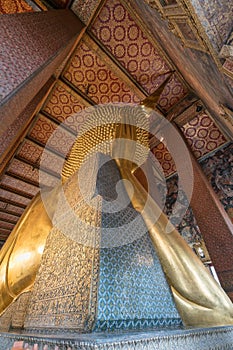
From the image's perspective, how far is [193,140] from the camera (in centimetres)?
352

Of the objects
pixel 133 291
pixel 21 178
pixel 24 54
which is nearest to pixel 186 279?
pixel 133 291

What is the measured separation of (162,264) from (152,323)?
1.24ft

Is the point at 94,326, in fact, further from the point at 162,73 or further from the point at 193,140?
the point at 193,140

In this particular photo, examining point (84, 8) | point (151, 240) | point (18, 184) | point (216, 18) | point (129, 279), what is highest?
point (84, 8)

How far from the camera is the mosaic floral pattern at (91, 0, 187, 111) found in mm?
2383

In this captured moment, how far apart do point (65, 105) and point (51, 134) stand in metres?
0.64

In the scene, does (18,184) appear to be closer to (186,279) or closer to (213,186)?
(213,186)

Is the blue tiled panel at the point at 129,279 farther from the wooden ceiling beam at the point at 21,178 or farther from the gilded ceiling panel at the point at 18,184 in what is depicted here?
the gilded ceiling panel at the point at 18,184

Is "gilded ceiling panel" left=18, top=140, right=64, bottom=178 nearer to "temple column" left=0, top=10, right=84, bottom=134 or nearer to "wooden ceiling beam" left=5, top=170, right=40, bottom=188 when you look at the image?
"wooden ceiling beam" left=5, top=170, right=40, bottom=188

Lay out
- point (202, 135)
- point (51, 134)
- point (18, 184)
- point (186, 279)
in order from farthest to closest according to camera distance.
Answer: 1. point (18, 184)
2. point (51, 134)
3. point (202, 135)
4. point (186, 279)

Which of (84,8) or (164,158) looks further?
(164,158)

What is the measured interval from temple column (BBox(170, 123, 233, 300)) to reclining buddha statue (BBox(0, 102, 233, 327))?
4.63ft

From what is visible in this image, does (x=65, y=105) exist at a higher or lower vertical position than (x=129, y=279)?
higher

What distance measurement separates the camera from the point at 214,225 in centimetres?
306
